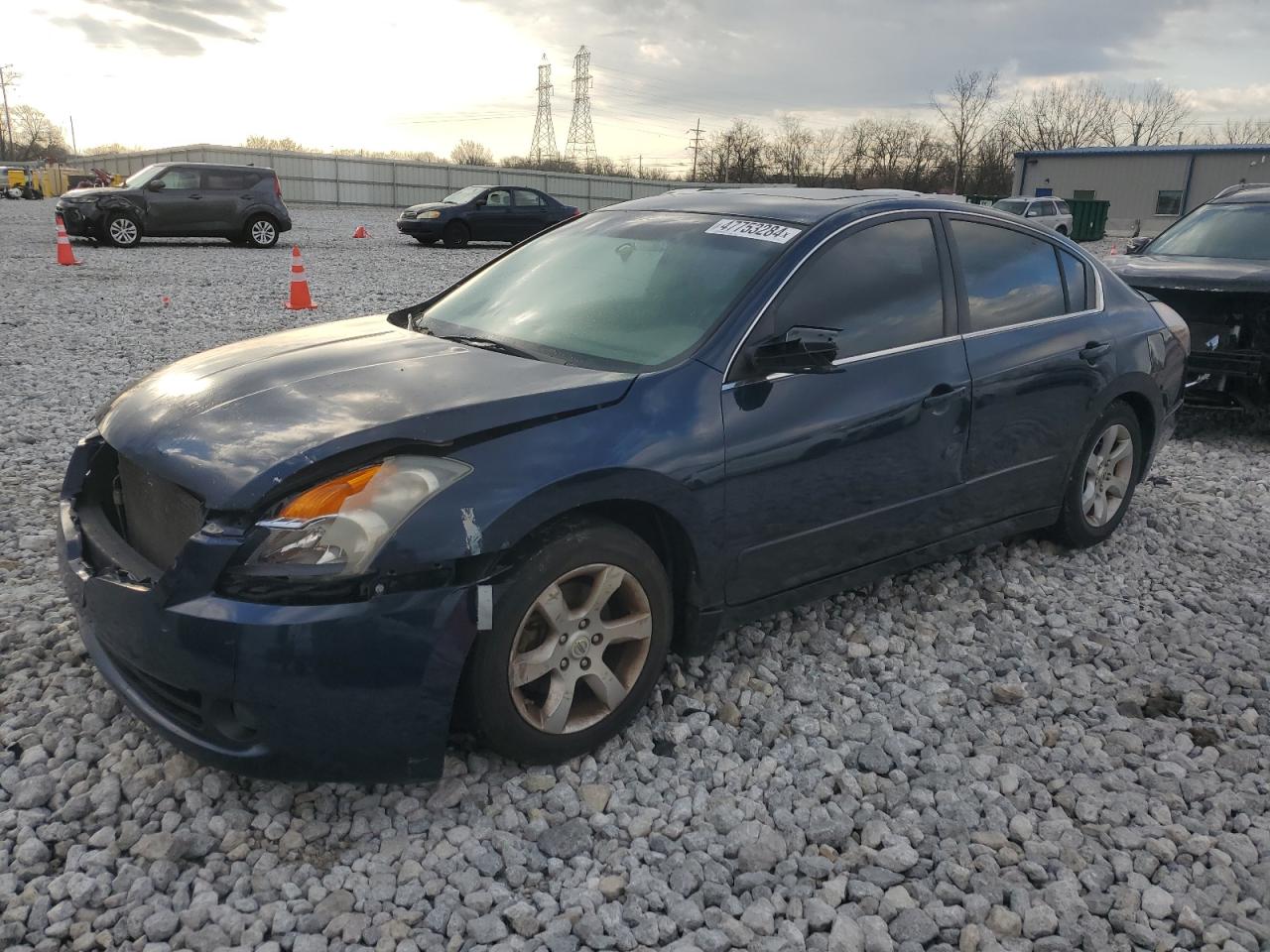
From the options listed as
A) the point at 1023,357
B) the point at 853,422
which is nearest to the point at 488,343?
the point at 853,422

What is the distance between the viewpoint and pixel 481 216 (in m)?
21.9

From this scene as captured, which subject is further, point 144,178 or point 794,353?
point 144,178

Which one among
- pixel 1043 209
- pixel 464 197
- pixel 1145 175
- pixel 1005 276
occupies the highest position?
pixel 1145 175

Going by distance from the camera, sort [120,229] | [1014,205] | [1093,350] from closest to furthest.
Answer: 1. [1093,350]
2. [120,229]
3. [1014,205]

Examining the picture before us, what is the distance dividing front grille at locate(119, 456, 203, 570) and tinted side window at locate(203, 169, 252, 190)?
18254mm

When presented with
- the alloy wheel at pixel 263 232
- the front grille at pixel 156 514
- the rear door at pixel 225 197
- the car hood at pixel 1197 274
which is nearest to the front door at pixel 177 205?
the rear door at pixel 225 197

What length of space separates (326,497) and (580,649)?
844 millimetres

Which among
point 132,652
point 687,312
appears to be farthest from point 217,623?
point 687,312

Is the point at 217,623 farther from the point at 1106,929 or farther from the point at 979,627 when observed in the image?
the point at 979,627

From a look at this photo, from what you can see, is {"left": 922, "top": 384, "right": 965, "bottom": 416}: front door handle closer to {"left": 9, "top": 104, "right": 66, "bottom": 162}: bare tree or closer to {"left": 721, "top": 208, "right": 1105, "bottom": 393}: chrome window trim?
{"left": 721, "top": 208, "right": 1105, "bottom": 393}: chrome window trim

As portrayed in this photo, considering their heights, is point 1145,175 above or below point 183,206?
above

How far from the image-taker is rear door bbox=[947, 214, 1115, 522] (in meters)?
3.97

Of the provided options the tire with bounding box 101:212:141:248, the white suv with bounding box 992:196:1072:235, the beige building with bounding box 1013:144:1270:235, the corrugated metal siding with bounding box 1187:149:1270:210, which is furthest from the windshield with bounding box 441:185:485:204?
the corrugated metal siding with bounding box 1187:149:1270:210

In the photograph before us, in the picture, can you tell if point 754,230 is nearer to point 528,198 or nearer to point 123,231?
point 123,231
